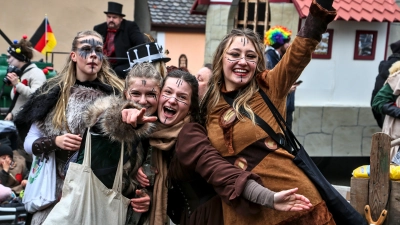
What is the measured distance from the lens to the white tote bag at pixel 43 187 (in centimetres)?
382

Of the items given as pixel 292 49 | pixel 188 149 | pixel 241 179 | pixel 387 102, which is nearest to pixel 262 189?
pixel 241 179

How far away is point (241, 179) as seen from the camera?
291cm

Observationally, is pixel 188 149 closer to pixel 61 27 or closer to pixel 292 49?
pixel 292 49

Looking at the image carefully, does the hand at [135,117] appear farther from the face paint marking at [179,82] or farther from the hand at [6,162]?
the hand at [6,162]

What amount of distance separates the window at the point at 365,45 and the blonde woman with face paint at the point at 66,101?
6090 millimetres

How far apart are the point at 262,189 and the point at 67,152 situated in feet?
4.65

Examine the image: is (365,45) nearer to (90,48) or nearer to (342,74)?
(342,74)

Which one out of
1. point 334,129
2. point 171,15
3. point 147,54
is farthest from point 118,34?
point 171,15

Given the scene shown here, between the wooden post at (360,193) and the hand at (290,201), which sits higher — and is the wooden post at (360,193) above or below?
below

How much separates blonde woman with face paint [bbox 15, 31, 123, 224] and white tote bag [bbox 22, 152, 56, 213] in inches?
1.6

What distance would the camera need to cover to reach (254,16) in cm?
1081

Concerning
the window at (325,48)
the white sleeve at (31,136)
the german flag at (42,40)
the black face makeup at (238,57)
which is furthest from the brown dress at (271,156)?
the german flag at (42,40)

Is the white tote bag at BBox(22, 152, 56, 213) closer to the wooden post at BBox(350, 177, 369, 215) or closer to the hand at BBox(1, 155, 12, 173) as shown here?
the wooden post at BBox(350, 177, 369, 215)

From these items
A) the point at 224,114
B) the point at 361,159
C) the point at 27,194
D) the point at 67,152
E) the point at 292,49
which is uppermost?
the point at 292,49
